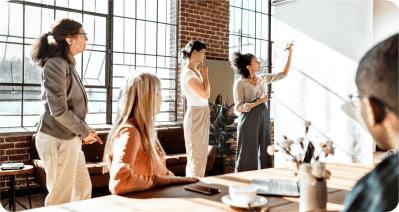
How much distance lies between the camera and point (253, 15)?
255 inches

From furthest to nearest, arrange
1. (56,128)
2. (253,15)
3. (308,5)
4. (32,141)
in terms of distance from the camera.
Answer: (253,15) → (32,141) → (308,5) → (56,128)

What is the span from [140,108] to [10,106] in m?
3.27

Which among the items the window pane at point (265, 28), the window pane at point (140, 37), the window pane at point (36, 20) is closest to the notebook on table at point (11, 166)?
the window pane at point (36, 20)

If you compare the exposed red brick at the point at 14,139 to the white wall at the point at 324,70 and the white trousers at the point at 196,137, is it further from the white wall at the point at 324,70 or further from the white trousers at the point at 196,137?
the white wall at the point at 324,70

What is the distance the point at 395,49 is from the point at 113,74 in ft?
15.5

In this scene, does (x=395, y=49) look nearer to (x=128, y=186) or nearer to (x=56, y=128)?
(x=128, y=186)

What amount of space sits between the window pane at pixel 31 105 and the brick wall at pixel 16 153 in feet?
1.15

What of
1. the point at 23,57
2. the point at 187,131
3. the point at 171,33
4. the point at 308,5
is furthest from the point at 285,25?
the point at 23,57

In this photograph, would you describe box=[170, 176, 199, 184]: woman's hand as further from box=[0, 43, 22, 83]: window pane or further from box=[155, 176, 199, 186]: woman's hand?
box=[0, 43, 22, 83]: window pane

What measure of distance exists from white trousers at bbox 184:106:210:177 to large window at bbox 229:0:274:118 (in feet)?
10.3

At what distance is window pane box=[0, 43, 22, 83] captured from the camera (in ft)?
13.3

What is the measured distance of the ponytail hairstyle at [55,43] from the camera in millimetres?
2209

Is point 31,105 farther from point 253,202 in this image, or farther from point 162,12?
point 253,202

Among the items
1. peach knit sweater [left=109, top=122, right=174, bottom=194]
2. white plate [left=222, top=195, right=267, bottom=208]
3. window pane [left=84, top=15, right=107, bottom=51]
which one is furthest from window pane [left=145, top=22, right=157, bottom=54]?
white plate [left=222, top=195, right=267, bottom=208]
